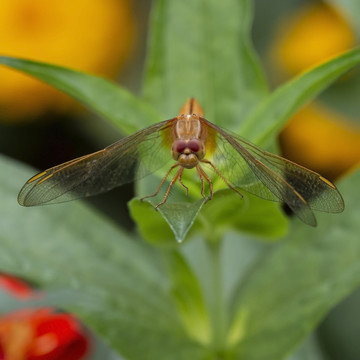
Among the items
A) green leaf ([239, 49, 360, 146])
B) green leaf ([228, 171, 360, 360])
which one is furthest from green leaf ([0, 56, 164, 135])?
green leaf ([228, 171, 360, 360])

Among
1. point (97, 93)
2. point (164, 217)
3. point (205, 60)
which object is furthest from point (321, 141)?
point (164, 217)

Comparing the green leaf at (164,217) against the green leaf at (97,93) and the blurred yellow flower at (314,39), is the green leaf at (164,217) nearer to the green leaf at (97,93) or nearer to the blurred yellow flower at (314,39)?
the green leaf at (97,93)

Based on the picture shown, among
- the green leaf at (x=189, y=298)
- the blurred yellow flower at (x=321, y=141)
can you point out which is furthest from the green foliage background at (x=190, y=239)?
the blurred yellow flower at (x=321, y=141)

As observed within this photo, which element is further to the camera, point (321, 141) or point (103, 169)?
point (321, 141)

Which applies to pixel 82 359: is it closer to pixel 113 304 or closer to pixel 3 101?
pixel 113 304

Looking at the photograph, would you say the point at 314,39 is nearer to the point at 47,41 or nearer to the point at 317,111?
the point at 317,111

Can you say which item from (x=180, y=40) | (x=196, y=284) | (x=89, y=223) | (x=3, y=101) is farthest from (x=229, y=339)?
(x=3, y=101)

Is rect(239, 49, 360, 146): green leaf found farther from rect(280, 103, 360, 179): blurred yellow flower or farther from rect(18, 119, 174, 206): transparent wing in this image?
rect(280, 103, 360, 179): blurred yellow flower
